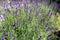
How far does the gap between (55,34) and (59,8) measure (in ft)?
6.39

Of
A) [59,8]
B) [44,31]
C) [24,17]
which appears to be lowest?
[59,8]

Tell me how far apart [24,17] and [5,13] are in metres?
0.37

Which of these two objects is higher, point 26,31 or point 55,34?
point 26,31

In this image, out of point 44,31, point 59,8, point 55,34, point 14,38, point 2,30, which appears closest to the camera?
point 14,38

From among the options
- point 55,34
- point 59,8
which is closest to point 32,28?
point 55,34

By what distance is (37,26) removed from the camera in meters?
3.22

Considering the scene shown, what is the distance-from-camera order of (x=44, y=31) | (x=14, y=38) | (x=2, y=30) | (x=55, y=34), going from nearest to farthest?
1. (x=14, y=38)
2. (x=2, y=30)
3. (x=44, y=31)
4. (x=55, y=34)

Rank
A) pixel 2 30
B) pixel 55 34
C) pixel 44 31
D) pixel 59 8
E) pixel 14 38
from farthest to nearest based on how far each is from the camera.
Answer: pixel 59 8
pixel 55 34
pixel 44 31
pixel 2 30
pixel 14 38

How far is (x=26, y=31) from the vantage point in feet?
9.99

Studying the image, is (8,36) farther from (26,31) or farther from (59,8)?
(59,8)

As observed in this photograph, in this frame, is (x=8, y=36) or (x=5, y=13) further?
(x=5, y=13)

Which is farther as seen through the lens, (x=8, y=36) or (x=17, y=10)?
(x=17, y=10)

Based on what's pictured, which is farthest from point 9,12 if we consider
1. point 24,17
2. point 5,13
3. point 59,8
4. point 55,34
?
point 59,8

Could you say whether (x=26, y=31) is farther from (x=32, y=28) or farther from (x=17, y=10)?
(x=17, y=10)
